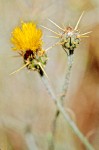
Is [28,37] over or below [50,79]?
below

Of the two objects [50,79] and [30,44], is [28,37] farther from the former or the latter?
[50,79]

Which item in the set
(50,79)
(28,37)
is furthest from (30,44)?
(50,79)

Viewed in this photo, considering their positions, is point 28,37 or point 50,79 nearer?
point 28,37

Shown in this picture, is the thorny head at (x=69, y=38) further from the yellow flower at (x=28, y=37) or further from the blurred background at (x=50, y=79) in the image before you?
the blurred background at (x=50, y=79)

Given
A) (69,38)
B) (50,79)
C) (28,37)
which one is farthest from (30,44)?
(50,79)

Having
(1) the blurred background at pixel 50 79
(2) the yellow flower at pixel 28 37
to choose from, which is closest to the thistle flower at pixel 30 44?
(2) the yellow flower at pixel 28 37

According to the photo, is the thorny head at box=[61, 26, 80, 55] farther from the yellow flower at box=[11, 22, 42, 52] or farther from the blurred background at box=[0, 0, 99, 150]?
the blurred background at box=[0, 0, 99, 150]
